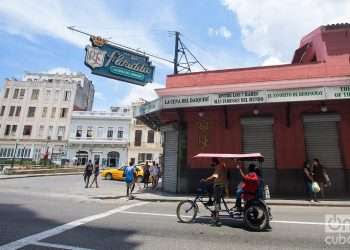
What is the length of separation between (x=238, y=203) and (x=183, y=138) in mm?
8050

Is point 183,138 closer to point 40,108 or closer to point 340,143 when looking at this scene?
point 340,143

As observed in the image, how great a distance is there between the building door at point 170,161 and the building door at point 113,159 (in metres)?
33.5

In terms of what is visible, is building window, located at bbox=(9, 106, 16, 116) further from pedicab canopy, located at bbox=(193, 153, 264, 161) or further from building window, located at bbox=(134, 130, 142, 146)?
pedicab canopy, located at bbox=(193, 153, 264, 161)

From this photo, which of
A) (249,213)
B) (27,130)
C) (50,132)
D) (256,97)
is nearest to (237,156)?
(249,213)

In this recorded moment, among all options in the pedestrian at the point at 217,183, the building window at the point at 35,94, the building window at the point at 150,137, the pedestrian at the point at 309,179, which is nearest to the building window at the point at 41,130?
the building window at the point at 35,94

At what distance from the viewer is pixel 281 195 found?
13188 millimetres

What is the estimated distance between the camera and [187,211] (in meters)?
7.95

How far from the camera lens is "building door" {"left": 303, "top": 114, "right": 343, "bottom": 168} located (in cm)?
1313

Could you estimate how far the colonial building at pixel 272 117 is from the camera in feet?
41.9

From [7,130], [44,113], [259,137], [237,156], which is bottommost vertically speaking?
[237,156]

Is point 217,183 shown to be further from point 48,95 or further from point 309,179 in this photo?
point 48,95

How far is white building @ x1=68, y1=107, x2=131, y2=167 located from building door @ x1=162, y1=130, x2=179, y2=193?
32.9m

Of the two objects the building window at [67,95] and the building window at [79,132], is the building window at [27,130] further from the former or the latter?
the building window at [79,132]

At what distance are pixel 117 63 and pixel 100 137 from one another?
35.6 metres
